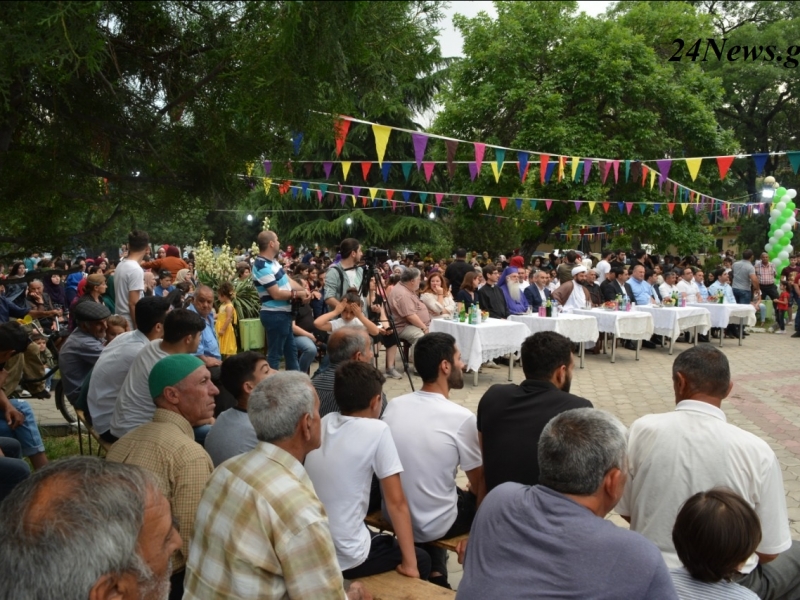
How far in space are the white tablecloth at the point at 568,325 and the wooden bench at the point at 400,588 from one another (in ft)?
24.9

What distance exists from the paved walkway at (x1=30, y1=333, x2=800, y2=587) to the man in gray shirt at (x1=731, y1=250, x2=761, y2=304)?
7.02 feet

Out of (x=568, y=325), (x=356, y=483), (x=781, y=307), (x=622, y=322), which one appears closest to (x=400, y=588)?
(x=356, y=483)

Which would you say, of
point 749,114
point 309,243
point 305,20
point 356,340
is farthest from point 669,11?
point 305,20

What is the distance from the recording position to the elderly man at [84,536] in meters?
1.18

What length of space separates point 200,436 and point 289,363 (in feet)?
9.45

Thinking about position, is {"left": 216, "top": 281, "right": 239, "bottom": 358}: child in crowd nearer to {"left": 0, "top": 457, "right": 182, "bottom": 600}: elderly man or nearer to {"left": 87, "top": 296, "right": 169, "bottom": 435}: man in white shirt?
{"left": 87, "top": 296, "right": 169, "bottom": 435}: man in white shirt

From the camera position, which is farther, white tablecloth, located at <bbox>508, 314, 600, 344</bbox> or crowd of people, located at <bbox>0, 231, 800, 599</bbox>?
white tablecloth, located at <bbox>508, 314, 600, 344</bbox>

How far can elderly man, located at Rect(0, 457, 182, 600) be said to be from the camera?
118 centimetres

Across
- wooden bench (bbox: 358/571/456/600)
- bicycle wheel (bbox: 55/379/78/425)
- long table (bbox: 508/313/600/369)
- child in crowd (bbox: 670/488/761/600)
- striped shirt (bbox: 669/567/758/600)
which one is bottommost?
bicycle wheel (bbox: 55/379/78/425)

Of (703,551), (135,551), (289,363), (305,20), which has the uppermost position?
(305,20)

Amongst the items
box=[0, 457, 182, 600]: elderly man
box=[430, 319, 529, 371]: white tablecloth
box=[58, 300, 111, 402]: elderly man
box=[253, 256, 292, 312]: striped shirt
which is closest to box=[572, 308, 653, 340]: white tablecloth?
box=[430, 319, 529, 371]: white tablecloth

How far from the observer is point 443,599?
8.91ft

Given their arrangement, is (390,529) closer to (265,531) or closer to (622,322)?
(265,531)

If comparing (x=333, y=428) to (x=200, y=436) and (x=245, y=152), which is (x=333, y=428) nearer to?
(x=245, y=152)
